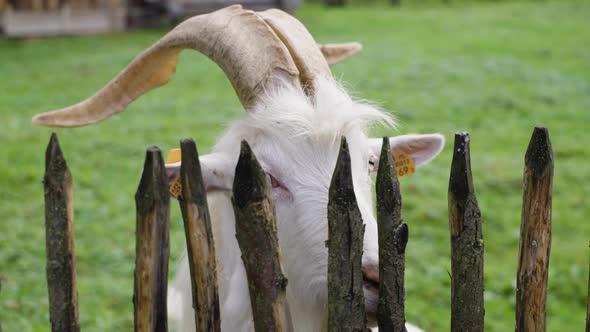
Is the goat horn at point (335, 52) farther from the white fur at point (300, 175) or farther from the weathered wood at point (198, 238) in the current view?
the weathered wood at point (198, 238)

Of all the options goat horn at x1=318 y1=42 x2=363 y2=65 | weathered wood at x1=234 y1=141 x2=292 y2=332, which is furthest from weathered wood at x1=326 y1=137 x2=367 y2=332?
goat horn at x1=318 y1=42 x2=363 y2=65

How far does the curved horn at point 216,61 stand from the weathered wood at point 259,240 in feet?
3.25

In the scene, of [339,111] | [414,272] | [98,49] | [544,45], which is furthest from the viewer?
[98,49]

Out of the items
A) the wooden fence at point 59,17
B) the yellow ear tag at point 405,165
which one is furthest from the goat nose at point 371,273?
the wooden fence at point 59,17

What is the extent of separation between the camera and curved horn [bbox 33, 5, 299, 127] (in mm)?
3113

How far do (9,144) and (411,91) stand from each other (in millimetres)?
6280

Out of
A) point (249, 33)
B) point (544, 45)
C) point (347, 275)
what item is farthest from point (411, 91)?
point (347, 275)

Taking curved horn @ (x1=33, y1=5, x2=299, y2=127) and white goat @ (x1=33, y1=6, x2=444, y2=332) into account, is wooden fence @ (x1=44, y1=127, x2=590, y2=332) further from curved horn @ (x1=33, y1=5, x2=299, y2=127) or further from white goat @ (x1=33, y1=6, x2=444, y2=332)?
curved horn @ (x1=33, y1=5, x2=299, y2=127)

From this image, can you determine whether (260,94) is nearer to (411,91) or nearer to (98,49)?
(411,91)

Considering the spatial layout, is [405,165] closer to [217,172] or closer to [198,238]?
[217,172]

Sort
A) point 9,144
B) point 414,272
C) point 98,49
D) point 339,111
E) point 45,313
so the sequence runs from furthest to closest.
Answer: point 98,49
point 9,144
point 414,272
point 45,313
point 339,111

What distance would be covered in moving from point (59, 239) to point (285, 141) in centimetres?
104

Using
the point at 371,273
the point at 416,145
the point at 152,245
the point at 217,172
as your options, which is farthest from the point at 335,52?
the point at 152,245

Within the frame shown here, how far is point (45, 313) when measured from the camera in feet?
16.8
